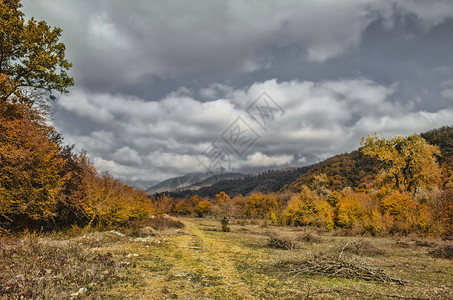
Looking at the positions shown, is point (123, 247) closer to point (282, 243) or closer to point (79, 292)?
point (79, 292)

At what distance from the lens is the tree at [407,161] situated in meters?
30.9

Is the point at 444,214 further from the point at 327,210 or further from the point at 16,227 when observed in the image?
the point at 16,227

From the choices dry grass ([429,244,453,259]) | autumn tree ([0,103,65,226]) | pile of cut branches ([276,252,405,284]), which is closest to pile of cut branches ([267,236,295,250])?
pile of cut branches ([276,252,405,284])

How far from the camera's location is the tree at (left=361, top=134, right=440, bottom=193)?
3091 cm

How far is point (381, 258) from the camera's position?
45.2ft

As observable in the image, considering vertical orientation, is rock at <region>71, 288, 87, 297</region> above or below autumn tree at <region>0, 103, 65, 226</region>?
below

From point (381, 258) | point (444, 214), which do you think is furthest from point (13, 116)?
point (444, 214)

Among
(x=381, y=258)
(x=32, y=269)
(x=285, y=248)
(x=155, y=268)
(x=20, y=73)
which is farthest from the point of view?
(x=285, y=248)

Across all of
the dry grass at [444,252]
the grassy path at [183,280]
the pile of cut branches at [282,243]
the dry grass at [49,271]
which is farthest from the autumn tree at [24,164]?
the dry grass at [444,252]

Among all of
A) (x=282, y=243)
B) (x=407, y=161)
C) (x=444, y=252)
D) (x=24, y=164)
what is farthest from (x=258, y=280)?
(x=407, y=161)

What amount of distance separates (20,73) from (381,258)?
2566 cm

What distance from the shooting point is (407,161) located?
3178 cm

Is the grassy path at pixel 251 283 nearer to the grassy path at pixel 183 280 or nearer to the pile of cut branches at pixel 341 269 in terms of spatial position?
the grassy path at pixel 183 280

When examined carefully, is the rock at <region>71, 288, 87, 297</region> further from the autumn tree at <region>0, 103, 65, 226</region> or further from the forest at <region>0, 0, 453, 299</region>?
the autumn tree at <region>0, 103, 65, 226</region>
